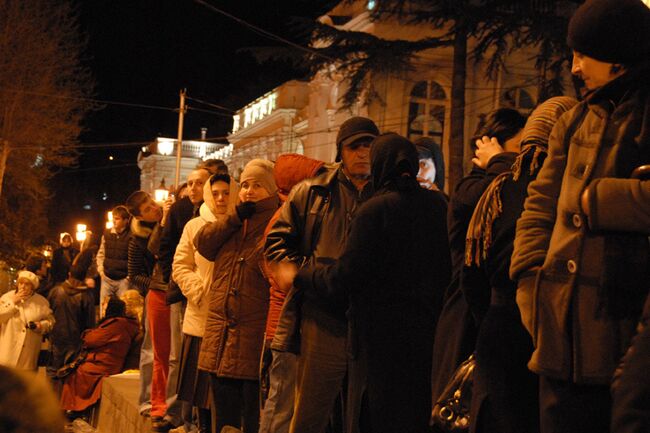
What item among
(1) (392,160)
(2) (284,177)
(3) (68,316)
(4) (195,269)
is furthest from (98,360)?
(1) (392,160)

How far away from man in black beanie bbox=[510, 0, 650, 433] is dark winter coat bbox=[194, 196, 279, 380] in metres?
3.63

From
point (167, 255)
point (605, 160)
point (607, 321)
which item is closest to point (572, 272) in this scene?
point (607, 321)

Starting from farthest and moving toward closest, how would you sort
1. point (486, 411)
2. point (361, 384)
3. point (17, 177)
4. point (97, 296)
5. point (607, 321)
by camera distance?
1. point (17, 177)
2. point (97, 296)
3. point (361, 384)
4. point (486, 411)
5. point (607, 321)

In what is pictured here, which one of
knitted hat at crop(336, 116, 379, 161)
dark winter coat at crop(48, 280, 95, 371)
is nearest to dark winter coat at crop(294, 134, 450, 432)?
knitted hat at crop(336, 116, 379, 161)

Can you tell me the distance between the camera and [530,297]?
314 centimetres

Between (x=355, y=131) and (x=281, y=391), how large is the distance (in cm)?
164

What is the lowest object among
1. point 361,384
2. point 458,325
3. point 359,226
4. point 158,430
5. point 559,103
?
point 158,430

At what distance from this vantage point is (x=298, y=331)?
5.26 meters

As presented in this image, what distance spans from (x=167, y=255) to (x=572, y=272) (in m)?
5.88

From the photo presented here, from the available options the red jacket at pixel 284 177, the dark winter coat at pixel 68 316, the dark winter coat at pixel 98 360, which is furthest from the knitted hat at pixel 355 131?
the dark winter coat at pixel 68 316

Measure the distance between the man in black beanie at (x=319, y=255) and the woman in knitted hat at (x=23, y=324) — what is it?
903cm

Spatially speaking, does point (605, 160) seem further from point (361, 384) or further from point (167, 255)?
point (167, 255)

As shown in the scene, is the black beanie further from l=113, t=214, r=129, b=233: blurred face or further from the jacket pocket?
l=113, t=214, r=129, b=233: blurred face

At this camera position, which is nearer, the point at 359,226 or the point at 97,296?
the point at 359,226
